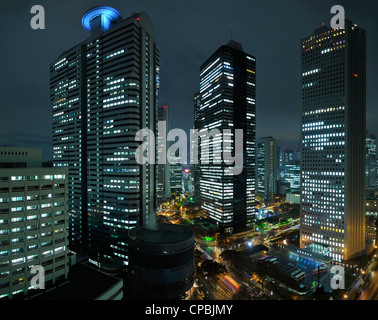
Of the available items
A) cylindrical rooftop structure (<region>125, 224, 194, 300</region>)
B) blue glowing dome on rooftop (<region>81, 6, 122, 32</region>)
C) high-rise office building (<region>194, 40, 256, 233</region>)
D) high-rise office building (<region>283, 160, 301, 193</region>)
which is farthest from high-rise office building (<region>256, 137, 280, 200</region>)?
blue glowing dome on rooftop (<region>81, 6, 122, 32</region>)

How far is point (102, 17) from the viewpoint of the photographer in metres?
60.2

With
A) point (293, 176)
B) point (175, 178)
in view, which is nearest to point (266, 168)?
point (293, 176)

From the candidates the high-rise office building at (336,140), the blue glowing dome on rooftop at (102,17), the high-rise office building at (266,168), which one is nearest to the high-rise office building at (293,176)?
the high-rise office building at (266,168)

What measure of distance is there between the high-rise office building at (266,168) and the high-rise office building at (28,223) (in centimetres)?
12941

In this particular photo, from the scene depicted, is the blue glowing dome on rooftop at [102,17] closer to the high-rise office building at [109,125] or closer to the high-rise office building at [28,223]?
the high-rise office building at [109,125]

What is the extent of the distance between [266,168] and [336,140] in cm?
8655

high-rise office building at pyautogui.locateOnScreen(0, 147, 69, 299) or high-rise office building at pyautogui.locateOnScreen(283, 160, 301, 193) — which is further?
high-rise office building at pyautogui.locateOnScreen(283, 160, 301, 193)

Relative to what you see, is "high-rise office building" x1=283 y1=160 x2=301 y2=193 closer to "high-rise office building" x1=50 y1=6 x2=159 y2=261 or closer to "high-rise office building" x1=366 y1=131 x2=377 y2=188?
"high-rise office building" x1=366 y1=131 x2=377 y2=188

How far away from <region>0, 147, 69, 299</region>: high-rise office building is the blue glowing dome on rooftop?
47.8 metres

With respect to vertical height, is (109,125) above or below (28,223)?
above

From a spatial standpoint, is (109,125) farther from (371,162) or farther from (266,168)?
(371,162)

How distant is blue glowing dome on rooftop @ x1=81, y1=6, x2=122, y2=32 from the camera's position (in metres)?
60.1

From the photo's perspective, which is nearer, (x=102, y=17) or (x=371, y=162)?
(x=102, y=17)
